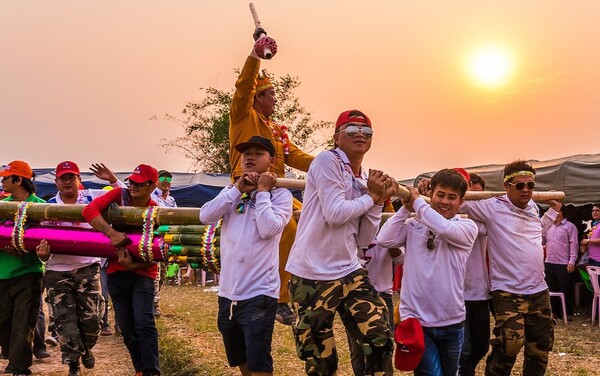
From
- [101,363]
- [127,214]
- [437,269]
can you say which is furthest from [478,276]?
[101,363]

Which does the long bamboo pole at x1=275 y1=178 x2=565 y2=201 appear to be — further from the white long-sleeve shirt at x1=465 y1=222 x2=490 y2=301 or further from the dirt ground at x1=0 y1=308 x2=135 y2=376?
the dirt ground at x1=0 y1=308 x2=135 y2=376

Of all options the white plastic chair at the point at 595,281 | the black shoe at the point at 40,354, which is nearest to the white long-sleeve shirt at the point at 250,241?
the black shoe at the point at 40,354

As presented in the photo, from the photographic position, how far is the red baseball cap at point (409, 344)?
14.9 ft

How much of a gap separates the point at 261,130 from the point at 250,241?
1.48 metres

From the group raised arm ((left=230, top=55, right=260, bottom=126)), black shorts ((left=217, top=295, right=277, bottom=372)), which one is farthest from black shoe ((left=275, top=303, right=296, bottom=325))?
raised arm ((left=230, top=55, right=260, bottom=126))

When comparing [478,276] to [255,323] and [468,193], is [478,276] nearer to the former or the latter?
[468,193]

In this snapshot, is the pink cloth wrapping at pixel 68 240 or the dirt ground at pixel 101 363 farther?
the dirt ground at pixel 101 363

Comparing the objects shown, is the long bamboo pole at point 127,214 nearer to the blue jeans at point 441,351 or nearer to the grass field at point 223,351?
the blue jeans at point 441,351

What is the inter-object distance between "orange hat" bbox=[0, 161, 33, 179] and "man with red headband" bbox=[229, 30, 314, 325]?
7.83 feet

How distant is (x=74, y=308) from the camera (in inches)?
273

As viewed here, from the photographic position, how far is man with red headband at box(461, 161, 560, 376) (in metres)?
5.59

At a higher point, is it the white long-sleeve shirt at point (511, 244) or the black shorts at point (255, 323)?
the white long-sleeve shirt at point (511, 244)

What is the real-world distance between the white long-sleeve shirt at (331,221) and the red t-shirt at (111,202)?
239cm

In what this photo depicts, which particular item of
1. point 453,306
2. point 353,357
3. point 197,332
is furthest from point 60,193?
point 453,306
